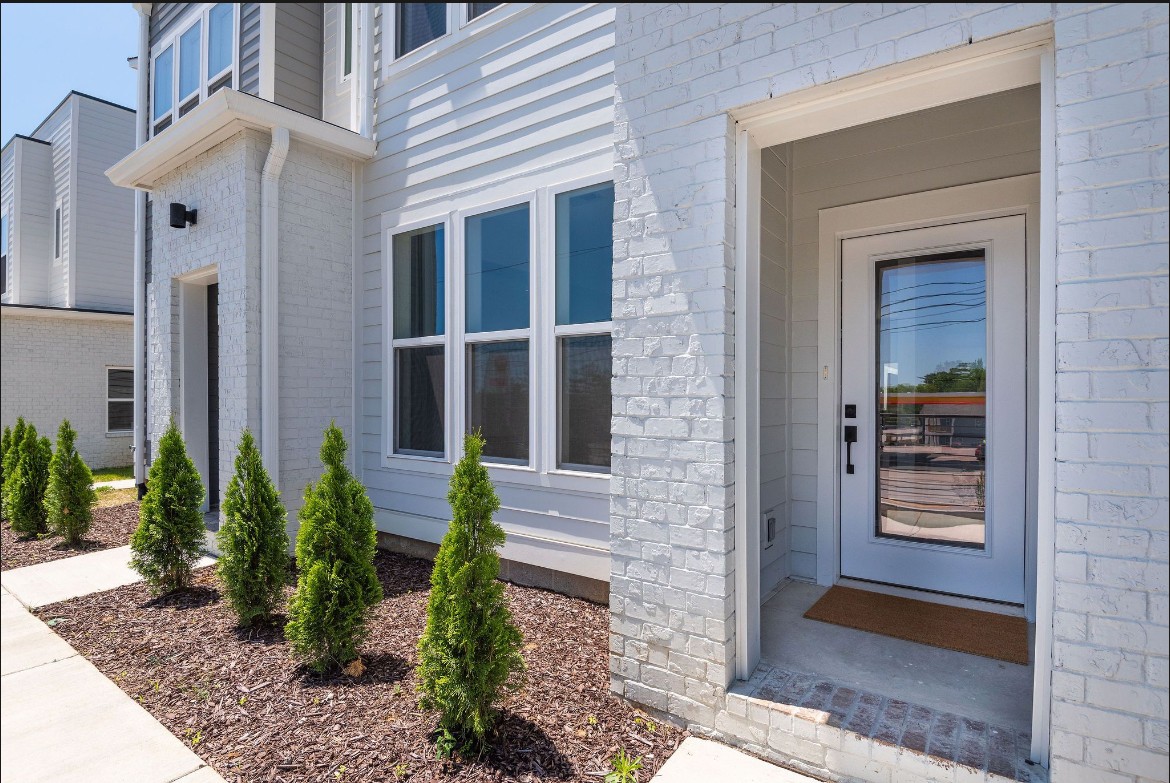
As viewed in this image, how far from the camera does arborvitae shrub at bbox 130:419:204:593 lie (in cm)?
399

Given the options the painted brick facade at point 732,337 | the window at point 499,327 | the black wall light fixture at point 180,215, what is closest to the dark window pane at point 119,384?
the black wall light fixture at point 180,215

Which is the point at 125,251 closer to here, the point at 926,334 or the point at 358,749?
the point at 358,749

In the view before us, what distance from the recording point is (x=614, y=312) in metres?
2.68

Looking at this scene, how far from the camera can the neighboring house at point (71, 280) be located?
974 centimetres

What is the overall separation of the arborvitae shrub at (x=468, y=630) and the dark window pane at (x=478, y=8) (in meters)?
3.69

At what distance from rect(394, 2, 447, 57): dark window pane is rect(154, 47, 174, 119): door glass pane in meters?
3.84

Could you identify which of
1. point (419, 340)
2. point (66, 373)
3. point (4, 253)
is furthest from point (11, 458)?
point (4, 253)

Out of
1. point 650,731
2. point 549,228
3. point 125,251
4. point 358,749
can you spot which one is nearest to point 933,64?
point 549,228

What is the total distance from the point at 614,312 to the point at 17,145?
14920mm

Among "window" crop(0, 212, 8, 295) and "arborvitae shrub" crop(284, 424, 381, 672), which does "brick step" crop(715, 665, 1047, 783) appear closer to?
"arborvitae shrub" crop(284, 424, 381, 672)

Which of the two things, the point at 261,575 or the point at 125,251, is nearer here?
the point at 261,575

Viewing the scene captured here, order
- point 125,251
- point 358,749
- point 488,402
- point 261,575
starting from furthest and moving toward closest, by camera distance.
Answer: point 125,251, point 488,402, point 261,575, point 358,749

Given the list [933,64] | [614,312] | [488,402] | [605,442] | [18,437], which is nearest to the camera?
[933,64]

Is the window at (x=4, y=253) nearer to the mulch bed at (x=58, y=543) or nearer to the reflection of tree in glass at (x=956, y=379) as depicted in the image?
the mulch bed at (x=58, y=543)
